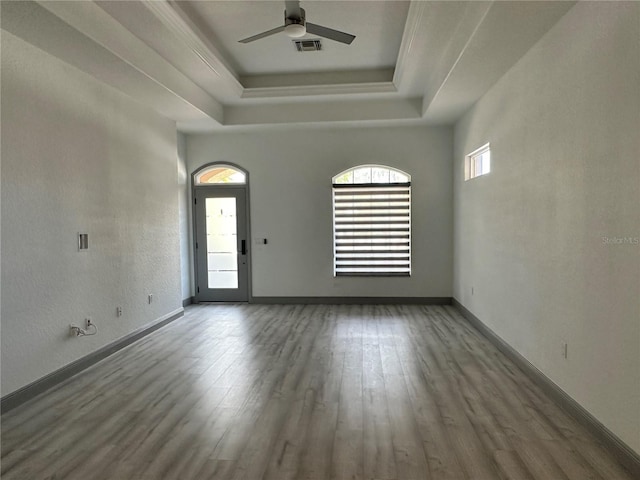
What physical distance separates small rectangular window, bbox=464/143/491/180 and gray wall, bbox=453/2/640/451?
2.17 ft

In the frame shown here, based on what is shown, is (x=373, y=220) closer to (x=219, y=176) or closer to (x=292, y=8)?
(x=219, y=176)

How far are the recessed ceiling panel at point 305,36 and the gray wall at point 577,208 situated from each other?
1.46m

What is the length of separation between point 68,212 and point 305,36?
3.13 metres

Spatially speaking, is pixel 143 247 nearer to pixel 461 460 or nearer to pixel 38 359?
pixel 38 359

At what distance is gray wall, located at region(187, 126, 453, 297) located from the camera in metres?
6.92

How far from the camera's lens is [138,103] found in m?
5.18

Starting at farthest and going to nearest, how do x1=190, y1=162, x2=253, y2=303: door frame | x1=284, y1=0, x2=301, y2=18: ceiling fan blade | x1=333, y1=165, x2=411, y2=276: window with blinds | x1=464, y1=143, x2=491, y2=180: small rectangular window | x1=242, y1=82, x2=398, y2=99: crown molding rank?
x1=190, y1=162, x2=253, y2=303: door frame, x1=333, y1=165, x2=411, y2=276: window with blinds, x1=242, y1=82, x2=398, y2=99: crown molding, x1=464, y1=143, x2=491, y2=180: small rectangular window, x1=284, y1=0, x2=301, y2=18: ceiling fan blade

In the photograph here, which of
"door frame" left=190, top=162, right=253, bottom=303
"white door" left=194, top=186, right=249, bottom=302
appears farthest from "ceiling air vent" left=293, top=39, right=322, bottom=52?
"white door" left=194, top=186, right=249, bottom=302

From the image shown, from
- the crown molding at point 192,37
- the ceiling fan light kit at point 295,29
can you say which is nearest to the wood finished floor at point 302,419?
the ceiling fan light kit at point 295,29

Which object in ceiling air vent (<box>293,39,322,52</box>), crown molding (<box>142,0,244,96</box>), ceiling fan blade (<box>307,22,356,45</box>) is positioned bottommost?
ceiling fan blade (<box>307,22,356,45</box>)

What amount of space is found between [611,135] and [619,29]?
0.61 metres

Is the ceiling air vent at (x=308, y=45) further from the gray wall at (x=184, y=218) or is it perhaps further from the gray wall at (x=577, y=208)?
the gray wall at (x=184, y=218)

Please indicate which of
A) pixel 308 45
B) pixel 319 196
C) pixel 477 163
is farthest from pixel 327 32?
pixel 319 196

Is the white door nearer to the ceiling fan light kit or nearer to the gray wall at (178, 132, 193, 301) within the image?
the gray wall at (178, 132, 193, 301)
